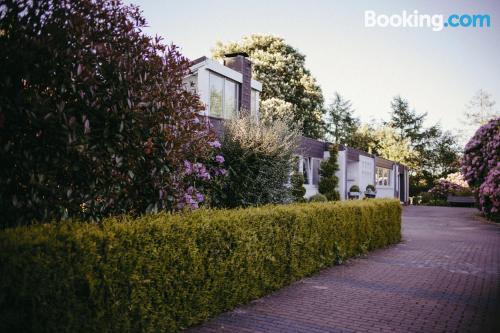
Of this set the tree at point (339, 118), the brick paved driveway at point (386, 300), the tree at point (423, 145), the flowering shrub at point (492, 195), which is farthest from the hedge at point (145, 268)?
the tree at point (339, 118)

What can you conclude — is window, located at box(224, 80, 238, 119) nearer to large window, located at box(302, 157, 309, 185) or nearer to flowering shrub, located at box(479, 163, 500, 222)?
large window, located at box(302, 157, 309, 185)

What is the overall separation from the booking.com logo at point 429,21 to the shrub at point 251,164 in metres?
4.38

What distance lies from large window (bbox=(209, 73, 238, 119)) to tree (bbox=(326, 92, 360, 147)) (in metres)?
36.4

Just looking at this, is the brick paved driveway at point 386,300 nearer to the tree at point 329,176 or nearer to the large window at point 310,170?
the tree at point 329,176

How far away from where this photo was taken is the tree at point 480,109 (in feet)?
159

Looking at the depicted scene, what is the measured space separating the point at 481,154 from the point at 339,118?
30000 millimetres

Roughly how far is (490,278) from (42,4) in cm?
950

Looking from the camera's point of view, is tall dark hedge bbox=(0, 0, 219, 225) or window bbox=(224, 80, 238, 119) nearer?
tall dark hedge bbox=(0, 0, 219, 225)

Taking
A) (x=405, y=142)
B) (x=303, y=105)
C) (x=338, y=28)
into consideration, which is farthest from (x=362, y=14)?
(x=405, y=142)

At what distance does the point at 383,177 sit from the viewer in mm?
37281

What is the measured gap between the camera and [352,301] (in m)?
6.34

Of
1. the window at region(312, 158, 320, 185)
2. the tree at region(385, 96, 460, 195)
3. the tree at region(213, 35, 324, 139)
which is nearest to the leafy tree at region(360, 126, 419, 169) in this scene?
the tree at region(385, 96, 460, 195)

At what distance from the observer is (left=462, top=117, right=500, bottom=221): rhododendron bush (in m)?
19.9

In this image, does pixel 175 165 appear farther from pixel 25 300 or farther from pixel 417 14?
pixel 417 14
